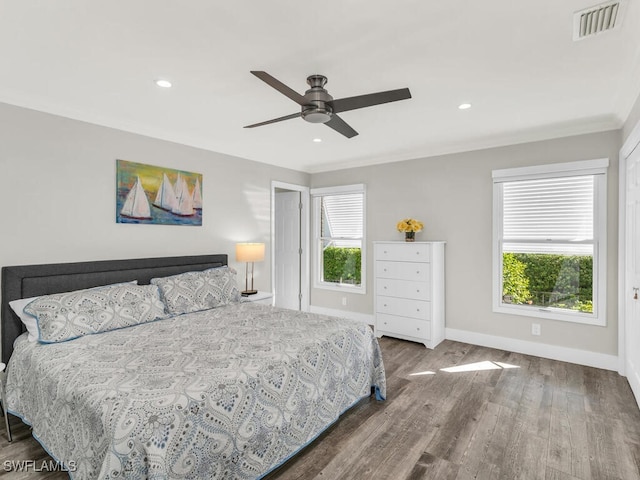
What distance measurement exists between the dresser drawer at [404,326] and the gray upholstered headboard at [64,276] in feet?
8.33

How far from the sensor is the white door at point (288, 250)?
19.0 ft

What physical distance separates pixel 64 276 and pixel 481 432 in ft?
11.5

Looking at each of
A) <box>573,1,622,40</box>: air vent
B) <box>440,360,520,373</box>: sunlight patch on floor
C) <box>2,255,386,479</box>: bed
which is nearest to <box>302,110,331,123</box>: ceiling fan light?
<box>573,1,622,40</box>: air vent

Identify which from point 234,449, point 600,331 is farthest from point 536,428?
point 234,449

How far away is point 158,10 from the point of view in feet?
5.70

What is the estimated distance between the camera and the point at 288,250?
5883 mm

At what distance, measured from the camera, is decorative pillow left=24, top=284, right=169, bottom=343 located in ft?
8.02

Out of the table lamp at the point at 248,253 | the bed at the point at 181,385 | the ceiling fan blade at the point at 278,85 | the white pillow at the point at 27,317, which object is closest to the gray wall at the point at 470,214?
the table lamp at the point at 248,253

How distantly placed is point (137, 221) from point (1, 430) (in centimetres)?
192

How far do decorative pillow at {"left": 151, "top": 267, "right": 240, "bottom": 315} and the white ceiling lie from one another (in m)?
1.55

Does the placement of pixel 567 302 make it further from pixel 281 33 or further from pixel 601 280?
pixel 281 33

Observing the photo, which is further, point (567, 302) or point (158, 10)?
point (567, 302)

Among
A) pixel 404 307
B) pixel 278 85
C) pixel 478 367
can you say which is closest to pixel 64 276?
pixel 278 85

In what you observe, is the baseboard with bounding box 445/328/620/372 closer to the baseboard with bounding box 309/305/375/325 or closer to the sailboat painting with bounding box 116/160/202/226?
the baseboard with bounding box 309/305/375/325
